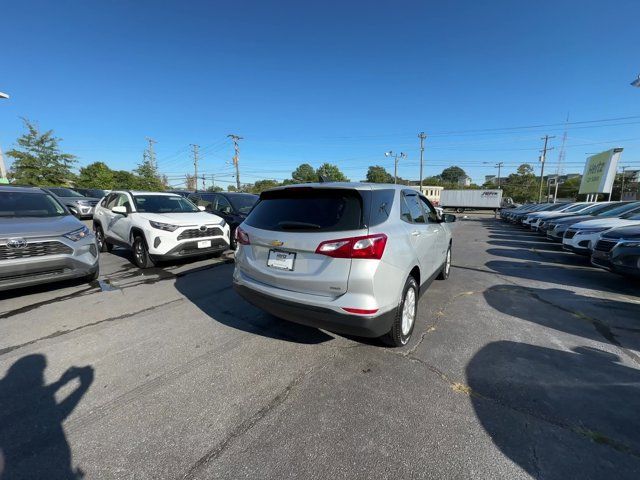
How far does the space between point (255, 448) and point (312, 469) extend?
15.8 inches

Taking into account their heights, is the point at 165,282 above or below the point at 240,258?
below

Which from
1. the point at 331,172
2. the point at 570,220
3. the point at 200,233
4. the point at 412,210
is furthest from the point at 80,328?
the point at 331,172

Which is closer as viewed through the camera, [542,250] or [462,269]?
[462,269]

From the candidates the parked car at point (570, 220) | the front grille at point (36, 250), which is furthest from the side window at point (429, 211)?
the parked car at point (570, 220)

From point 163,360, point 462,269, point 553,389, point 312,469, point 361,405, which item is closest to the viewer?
point 312,469

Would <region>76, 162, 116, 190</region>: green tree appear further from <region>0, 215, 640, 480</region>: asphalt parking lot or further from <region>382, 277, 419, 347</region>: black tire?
<region>382, 277, 419, 347</region>: black tire

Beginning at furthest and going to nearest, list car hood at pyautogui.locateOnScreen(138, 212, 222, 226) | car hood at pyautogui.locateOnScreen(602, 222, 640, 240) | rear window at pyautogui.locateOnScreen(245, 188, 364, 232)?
car hood at pyautogui.locateOnScreen(138, 212, 222, 226)
car hood at pyautogui.locateOnScreen(602, 222, 640, 240)
rear window at pyautogui.locateOnScreen(245, 188, 364, 232)

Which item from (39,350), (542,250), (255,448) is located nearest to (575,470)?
(255,448)

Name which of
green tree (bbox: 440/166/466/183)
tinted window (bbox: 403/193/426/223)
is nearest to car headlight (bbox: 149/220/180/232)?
tinted window (bbox: 403/193/426/223)

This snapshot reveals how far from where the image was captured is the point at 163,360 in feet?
9.50

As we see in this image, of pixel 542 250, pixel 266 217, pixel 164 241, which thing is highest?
pixel 266 217

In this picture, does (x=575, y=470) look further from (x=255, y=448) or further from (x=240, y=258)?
(x=240, y=258)

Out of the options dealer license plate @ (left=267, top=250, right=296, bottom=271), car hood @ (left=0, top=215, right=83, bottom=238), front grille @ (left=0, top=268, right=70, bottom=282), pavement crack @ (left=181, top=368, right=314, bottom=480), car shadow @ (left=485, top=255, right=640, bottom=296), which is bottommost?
car shadow @ (left=485, top=255, right=640, bottom=296)

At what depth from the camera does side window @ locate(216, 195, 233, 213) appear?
28.5 ft
